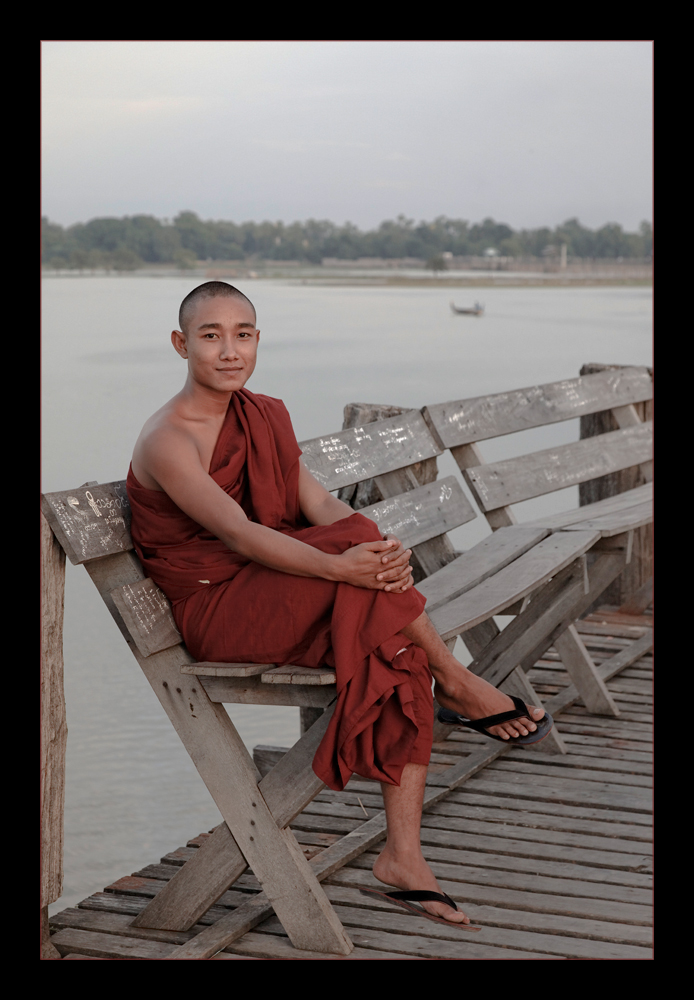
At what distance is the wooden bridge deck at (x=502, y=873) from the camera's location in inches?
104

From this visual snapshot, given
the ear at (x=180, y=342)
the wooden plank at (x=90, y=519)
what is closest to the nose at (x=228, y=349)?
the ear at (x=180, y=342)

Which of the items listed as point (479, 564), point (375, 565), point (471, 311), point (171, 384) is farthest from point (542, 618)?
point (471, 311)

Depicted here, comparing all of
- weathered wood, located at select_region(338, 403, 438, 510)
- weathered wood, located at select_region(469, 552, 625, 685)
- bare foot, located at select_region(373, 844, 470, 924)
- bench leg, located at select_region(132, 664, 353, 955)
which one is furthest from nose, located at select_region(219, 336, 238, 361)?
weathered wood, located at select_region(469, 552, 625, 685)

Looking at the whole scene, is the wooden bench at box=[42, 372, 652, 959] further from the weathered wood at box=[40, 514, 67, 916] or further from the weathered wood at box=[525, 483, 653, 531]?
the weathered wood at box=[525, 483, 653, 531]

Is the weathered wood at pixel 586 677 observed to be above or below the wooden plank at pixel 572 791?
above

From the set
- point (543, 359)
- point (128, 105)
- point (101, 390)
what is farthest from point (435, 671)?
point (128, 105)

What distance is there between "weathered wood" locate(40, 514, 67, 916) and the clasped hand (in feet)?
2.16

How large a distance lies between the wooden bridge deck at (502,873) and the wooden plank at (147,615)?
73 centimetres

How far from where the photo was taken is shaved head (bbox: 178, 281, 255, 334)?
270 centimetres

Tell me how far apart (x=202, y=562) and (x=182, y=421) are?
13.9 inches

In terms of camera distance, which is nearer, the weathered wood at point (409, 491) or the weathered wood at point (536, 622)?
the weathered wood at point (536, 622)

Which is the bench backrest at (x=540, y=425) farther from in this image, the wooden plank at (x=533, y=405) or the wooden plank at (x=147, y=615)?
the wooden plank at (x=147, y=615)
